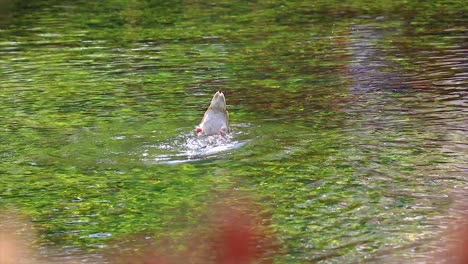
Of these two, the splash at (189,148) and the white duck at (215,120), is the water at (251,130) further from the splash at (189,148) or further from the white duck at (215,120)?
the white duck at (215,120)

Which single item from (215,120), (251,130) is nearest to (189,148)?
(215,120)

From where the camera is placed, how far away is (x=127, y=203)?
7891 mm

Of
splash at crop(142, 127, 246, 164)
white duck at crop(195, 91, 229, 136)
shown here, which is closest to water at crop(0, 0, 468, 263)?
splash at crop(142, 127, 246, 164)

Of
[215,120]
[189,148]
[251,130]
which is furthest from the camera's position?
[251,130]

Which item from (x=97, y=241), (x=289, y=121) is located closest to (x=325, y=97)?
(x=289, y=121)

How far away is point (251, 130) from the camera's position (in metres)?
10.0

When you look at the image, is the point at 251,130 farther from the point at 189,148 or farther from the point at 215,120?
the point at 189,148

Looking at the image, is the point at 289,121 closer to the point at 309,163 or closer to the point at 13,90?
the point at 309,163

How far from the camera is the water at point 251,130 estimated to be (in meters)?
7.17

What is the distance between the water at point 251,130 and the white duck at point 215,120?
13 centimetres

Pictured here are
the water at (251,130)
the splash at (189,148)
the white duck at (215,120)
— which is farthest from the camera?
the white duck at (215,120)

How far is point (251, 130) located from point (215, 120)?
1.84ft

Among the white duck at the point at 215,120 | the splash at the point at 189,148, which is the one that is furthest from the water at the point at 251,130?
the white duck at the point at 215,120

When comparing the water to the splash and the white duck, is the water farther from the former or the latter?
the white duck
